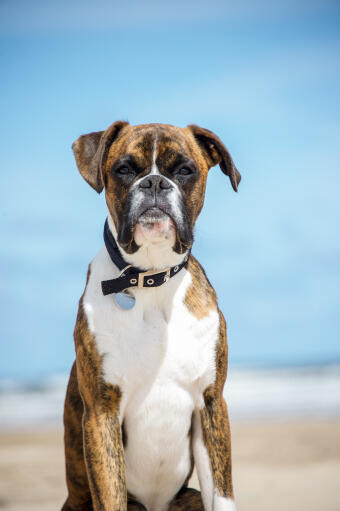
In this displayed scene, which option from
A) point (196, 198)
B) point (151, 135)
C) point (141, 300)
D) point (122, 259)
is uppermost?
point (151, 135)

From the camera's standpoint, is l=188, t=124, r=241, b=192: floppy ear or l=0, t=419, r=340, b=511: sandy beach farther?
l=0, t=419, r=340, b=511: sandy beach

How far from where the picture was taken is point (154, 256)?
3.45 m

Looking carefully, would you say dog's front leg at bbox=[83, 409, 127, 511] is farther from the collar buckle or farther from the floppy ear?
the floppy ear

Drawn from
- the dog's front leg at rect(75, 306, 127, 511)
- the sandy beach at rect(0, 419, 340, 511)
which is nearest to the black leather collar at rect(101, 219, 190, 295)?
the dog's front leg at rect(75, 306, 127, 511)

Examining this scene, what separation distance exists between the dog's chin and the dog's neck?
0.12ft

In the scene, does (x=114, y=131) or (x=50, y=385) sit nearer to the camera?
(x=114, y=131)

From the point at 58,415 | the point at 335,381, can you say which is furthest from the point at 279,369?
the point at 58,415

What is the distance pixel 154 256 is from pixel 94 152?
26.1 inches

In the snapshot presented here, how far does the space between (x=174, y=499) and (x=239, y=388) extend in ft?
39.4

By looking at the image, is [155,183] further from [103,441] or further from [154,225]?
[103,441]

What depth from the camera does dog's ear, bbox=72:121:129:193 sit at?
11.3 feet

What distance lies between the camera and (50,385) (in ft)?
Result: 54.3

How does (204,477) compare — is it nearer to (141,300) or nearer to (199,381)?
(199,381)

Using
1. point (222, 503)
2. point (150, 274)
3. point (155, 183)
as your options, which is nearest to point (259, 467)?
point (222, 503)
